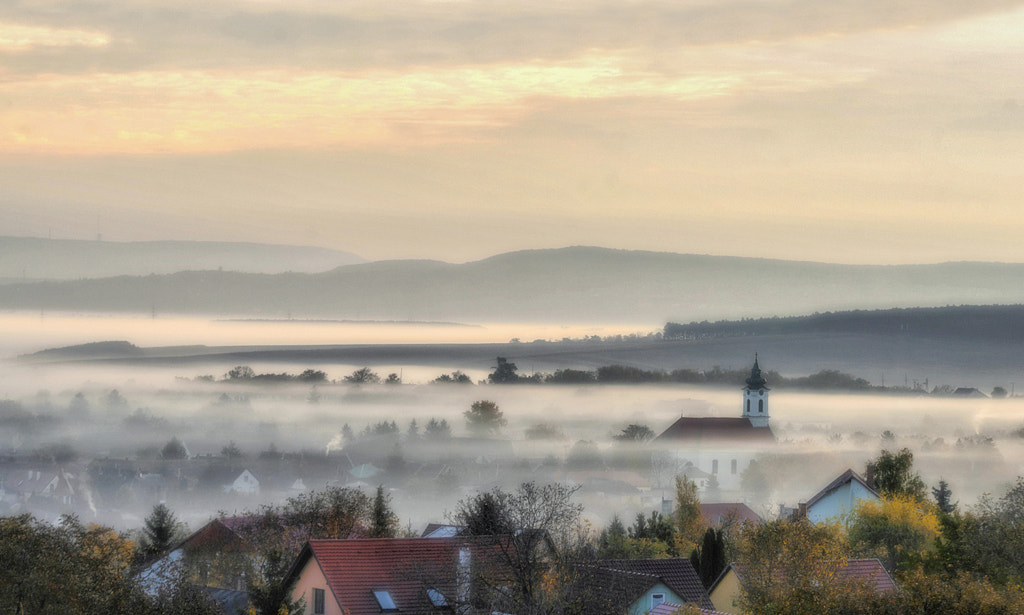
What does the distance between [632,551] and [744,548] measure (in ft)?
79.7

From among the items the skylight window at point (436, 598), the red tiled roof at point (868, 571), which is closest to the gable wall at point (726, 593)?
the red tiled roof at point (868, 571)

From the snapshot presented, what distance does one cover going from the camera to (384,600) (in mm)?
57781

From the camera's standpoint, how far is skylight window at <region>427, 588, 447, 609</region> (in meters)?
56.9

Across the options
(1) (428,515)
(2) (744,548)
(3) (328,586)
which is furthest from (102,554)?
(1) (428,515)

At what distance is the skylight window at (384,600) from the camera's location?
57.5 meters

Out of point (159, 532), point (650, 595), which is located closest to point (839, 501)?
point (650, 595)

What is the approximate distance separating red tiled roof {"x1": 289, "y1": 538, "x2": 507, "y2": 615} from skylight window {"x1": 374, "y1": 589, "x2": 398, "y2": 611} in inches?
4.8

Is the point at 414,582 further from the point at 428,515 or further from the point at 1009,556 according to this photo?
the point at 428,515

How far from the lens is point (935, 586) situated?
37.1m

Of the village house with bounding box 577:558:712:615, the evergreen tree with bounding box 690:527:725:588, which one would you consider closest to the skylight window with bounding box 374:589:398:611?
the village house with bounding box 577:558:712:615

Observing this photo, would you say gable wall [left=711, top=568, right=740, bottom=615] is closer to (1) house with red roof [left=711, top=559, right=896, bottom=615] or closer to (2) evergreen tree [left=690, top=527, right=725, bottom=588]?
(1) house with red roof [left=711, top=559, right=896, bottom=615]

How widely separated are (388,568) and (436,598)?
260 cm

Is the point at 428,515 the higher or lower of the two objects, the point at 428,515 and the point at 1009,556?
the lower

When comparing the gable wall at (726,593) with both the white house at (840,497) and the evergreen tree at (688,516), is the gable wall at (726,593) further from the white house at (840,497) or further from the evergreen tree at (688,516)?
the evergreen tree at (688,516)
